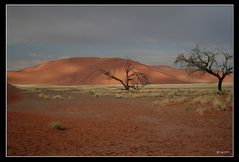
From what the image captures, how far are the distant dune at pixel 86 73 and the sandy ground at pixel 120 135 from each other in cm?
3595

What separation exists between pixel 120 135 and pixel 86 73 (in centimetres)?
5129

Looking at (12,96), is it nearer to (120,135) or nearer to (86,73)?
(120,135)

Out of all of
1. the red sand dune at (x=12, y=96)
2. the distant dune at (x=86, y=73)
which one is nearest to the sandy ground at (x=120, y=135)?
the red sand dune at (x=12, y=96)

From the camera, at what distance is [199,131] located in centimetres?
938

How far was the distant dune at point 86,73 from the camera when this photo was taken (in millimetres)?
52344

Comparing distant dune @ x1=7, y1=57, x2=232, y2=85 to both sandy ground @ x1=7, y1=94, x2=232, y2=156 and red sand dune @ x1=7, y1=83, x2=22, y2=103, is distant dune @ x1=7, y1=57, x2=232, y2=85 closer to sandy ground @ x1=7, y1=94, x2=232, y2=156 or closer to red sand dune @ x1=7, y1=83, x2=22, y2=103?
red sand dune @ x1=7, y1=83, x2=22, y2=103

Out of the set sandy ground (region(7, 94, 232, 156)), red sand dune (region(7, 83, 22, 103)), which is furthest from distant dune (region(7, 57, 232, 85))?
sandy ground (region(7, 94, 232, 156))

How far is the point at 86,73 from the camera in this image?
196 ft

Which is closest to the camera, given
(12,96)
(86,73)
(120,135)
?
(120,135)

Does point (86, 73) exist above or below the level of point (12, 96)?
above

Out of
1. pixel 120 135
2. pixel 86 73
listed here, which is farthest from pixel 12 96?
pixel 86 73
